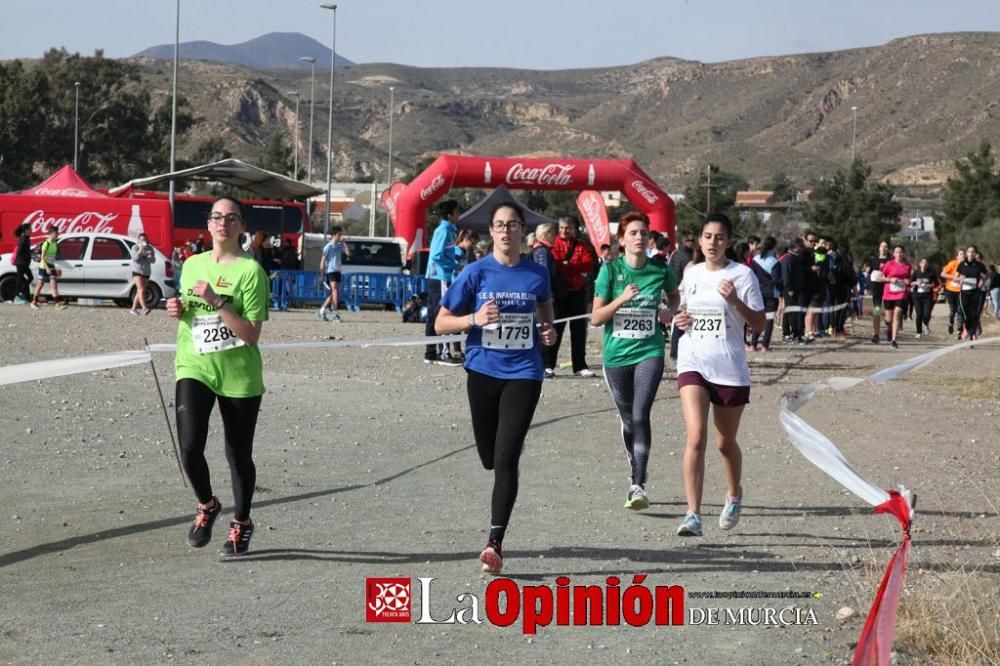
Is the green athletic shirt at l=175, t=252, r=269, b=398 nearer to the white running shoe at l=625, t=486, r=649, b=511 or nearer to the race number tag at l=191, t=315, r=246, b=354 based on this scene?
the race number tag at l=191, t=315, r=246, b=354

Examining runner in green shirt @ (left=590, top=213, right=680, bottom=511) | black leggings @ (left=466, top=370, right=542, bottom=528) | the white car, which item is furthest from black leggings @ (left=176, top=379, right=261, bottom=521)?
the white car

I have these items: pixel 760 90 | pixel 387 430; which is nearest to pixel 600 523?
pixel 387 430

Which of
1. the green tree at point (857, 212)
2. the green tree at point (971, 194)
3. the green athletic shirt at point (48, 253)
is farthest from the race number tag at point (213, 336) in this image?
the green tree at point (857, 212)

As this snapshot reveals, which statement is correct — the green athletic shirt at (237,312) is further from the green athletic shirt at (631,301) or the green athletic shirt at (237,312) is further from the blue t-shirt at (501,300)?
the green athletic shirt at (631,301)

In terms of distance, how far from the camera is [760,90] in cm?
16200

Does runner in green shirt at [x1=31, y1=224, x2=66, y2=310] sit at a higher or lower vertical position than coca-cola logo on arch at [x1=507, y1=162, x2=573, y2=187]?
lower

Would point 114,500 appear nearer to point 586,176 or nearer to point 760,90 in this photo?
point 586,176

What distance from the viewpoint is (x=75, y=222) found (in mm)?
35750

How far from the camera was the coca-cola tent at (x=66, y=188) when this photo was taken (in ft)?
Result: 121

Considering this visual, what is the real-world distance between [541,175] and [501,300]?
28109 millimetres

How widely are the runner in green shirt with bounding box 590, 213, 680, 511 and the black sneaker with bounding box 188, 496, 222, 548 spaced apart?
2563 mm

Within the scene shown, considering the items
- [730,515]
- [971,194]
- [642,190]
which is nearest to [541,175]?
[642,190]

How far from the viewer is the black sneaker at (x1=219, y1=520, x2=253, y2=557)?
23.7 feet

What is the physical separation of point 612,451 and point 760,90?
155279 millimetres
